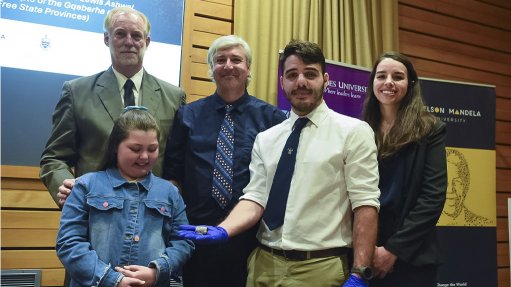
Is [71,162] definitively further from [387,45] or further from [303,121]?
[387,45]

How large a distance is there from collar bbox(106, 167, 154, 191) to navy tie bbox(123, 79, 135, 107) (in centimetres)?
37

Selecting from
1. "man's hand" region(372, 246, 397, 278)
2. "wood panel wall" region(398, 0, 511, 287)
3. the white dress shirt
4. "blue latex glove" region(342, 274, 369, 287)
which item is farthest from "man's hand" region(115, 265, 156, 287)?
"wood panel wall" region(398, 0, 511, 287)

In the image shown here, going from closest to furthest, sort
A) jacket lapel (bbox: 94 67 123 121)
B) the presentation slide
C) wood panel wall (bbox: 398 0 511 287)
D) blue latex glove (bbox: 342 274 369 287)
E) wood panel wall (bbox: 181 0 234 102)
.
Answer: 1. blue latex glove (bbox: 342 274 369 287)
2. jacket lapel (bbox: 94 67 123 121)
3. the presentation slide
4. wood panel wall (bbox: 181 0 234 102)
5. wood panel wall (bbox: 398 0 511 287)

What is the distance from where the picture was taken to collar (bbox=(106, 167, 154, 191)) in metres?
1.73

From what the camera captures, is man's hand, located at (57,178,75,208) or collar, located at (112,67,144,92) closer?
man's hand, located at (57,178,75,208)

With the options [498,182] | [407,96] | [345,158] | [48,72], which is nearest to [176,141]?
[345,158]

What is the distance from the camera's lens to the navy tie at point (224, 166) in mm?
1991

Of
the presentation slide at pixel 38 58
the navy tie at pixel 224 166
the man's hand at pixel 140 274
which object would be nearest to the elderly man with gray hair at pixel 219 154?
the navy tie at pixel 224 166

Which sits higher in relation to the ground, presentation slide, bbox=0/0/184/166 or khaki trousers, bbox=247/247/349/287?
presentation slide, bbox=0/0/184/166

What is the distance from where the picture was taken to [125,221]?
168 centimetres

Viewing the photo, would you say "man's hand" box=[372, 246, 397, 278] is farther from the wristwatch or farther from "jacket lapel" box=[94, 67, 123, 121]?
"jacket lapel" box=[94, 67, 123, 121]

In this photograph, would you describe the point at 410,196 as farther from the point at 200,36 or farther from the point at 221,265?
the point at 200,36

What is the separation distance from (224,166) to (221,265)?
405mm

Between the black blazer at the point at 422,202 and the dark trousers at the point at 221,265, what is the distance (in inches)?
23.0
